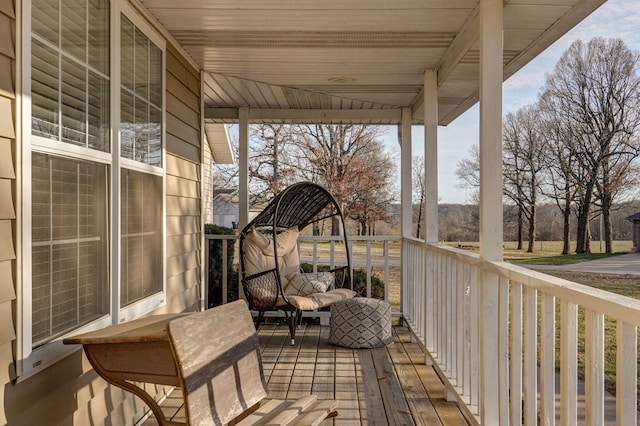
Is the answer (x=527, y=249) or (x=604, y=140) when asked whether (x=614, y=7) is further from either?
(x=527, y=249)

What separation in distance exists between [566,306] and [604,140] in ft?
11.6

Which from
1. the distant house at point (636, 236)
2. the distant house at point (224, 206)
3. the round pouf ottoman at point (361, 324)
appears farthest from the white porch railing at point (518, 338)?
the distant house at point (224, 206)

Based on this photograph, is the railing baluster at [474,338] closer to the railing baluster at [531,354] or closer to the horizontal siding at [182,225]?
the railing baluster at [531,354]

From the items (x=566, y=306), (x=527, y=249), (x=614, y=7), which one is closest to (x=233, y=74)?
(x=527, y=249)

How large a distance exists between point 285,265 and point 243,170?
50.9 inches

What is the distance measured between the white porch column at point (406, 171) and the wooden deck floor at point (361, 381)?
1.40 metres

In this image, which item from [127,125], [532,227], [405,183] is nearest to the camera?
[127,125]

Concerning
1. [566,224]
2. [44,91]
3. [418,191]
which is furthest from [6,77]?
[418,191]

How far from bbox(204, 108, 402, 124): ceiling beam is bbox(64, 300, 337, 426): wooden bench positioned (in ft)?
14.1

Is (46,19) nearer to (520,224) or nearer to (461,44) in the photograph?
(461,44)

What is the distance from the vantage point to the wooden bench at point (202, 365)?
6.86 ft

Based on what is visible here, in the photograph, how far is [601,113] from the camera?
4.78 m

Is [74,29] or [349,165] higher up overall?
[349,165]

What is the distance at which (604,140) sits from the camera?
4.86 metres
